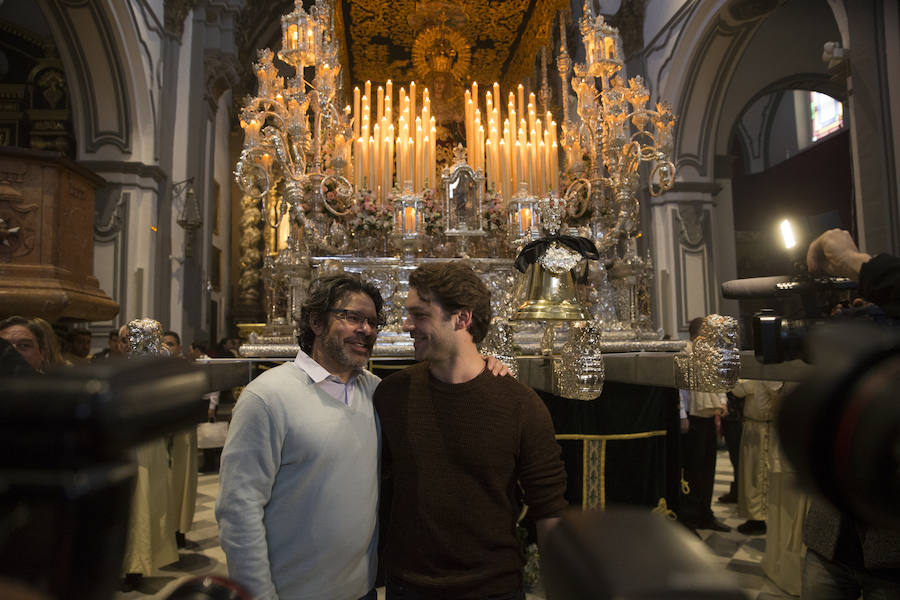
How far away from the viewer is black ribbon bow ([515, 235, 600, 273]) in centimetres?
A: 331

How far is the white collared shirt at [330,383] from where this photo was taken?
1.92 m

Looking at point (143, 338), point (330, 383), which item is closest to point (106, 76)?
point (143, 338)

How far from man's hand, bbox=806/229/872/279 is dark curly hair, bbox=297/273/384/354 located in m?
1.40

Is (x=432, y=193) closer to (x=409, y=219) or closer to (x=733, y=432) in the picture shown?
(x=409, y=219)

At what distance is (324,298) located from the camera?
2059mm

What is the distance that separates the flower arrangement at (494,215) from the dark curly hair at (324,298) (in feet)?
8.90

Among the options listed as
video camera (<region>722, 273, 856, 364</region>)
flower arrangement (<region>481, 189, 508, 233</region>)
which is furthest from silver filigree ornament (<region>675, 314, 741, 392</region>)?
flower arrangement (<region>481, 189, 508, 233</region>)

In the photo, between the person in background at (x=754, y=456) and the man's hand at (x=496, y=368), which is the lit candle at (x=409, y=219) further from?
the person in background at (x=754, y=456)

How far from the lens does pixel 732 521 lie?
17.0ft

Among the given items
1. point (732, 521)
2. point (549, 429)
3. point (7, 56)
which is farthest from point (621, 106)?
point (7, 56)

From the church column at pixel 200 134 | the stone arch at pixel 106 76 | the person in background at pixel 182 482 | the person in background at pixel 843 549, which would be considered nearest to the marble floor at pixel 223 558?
the person in background at pixel 182 482

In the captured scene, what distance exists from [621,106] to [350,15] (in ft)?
18.0

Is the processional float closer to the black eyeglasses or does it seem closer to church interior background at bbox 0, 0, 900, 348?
the black eyeglasses

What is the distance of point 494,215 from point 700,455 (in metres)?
2.85
